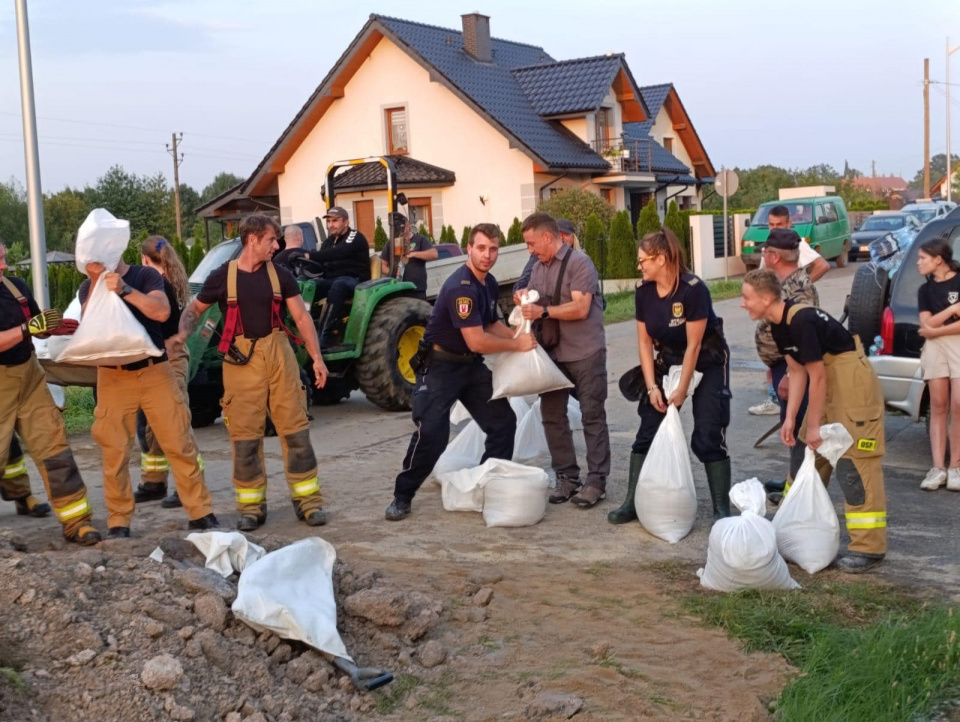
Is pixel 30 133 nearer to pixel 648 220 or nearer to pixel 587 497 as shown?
pixel 587 497

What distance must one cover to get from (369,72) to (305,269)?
2418cm

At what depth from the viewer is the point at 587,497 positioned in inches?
275

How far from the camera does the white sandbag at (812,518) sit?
560 centimetres

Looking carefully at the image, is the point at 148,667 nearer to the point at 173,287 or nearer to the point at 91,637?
the point at 91,637

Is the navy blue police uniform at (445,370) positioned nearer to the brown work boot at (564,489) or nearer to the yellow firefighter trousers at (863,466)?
the brown work boot at (564,489)

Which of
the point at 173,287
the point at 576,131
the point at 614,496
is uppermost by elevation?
the point at 576,131

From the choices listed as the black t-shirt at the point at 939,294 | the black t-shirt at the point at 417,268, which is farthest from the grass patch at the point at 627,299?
the black t-shirt at the point at 939,294

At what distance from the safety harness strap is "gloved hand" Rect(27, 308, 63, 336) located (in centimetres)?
19

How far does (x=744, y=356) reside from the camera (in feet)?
44.6

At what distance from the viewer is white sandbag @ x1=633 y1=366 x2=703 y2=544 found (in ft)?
20.3

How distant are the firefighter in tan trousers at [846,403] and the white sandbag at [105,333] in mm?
3195

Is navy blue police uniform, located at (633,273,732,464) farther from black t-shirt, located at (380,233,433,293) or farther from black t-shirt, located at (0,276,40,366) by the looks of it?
black t-shirt, located at (380,233,433,293)

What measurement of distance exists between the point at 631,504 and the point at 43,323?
3.42 metres

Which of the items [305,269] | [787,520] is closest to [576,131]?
[305,269]
